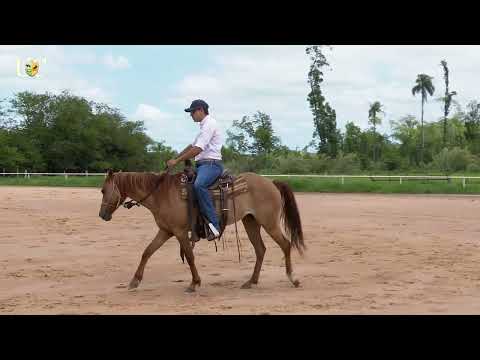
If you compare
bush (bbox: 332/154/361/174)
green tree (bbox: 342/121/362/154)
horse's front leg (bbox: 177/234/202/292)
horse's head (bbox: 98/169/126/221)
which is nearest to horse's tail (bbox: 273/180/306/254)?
horse's front leg (bbox: 177/234/202/292)

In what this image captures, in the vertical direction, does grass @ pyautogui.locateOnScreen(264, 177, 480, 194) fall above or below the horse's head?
below

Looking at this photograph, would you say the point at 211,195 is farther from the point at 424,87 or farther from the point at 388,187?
the point at 424,87

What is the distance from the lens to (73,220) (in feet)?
55.1

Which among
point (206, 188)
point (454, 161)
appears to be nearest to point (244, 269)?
point (206, 188)

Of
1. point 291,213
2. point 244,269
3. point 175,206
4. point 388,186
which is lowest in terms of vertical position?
point 244,269

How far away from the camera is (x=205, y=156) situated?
26.9 ft

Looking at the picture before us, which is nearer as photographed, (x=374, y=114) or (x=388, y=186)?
(x=388, y=186)

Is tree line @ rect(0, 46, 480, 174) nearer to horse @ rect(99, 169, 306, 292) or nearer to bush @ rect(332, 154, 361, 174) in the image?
bush @ rect(332, 154, 361, 174)

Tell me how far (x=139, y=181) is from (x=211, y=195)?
1.05 meters

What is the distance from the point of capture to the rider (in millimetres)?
8008

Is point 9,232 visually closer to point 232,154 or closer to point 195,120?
point 195,120

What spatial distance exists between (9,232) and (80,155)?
4665 centimetres

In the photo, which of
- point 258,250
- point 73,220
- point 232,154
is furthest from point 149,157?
point 258,250

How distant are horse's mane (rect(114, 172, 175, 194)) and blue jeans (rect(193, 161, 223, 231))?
1.50 ft
